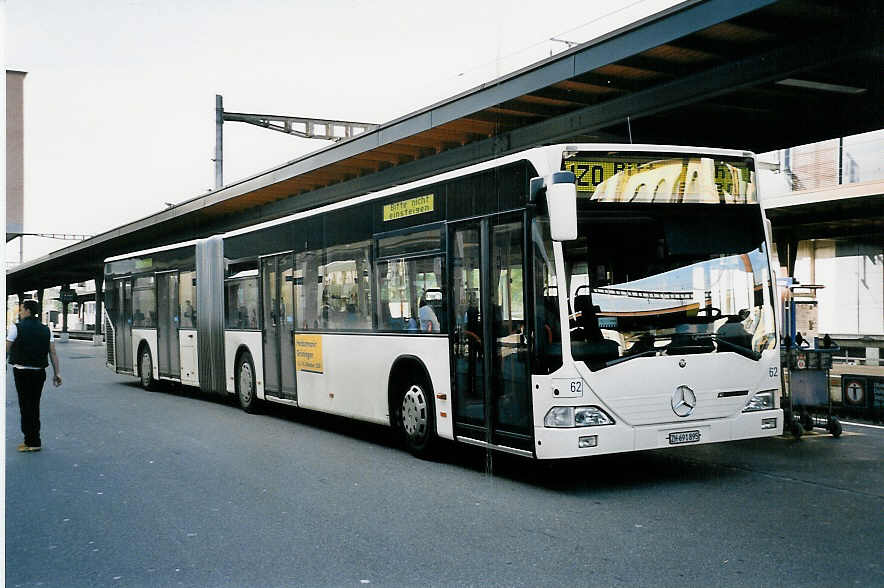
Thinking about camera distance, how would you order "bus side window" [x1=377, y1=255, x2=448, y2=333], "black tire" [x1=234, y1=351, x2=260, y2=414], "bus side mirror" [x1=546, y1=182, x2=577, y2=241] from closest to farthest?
1. "bus side mirror" [x1=546, y1=182, x2=577, y2=241]
2. "bus side window" [x1=377, y1=255, x2=448, y2=333]
3. "black tire" [x1=234, y1=351, x2=260, y2=414]

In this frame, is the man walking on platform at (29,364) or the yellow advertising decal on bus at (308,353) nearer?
the man walking on platform at (29,364)

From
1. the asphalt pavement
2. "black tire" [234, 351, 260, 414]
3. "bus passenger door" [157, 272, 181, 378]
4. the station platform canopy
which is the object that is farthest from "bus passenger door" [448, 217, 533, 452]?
"bus passenger door" [157, 272, 181, 378]

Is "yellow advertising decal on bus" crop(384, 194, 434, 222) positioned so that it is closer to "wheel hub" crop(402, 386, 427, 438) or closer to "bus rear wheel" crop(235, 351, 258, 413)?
"wheel hub" crop(402, 386, 427, 438)

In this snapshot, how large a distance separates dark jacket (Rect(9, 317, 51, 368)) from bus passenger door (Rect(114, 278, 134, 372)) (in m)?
11.1

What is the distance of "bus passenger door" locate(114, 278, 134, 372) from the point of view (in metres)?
22.3

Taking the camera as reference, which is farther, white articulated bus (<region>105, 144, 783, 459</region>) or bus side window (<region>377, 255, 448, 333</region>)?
bus side window (<region>377, 255, 448, 333</region>)

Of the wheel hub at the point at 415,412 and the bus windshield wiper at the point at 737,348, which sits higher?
the bus windshield wiper at the point at 737,348

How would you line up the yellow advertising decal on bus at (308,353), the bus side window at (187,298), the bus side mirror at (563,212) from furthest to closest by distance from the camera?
the bus side window at (187,298)
the yellow advertising decal on bus at (308,353)
the bus side mirror at (563,212)

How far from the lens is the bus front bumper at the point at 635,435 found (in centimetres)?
798

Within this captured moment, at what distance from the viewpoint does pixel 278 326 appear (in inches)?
572

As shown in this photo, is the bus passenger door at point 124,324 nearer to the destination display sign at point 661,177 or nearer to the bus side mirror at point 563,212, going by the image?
the destination display sign at point 661,177

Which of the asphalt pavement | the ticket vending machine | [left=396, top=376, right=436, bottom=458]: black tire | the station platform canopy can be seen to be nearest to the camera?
the asphalt pavement

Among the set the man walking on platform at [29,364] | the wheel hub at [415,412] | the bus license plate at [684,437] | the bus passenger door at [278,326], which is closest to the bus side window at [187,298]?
the bus passenger door at [278,326]

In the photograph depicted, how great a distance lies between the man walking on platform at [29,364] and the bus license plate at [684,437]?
299 inches
